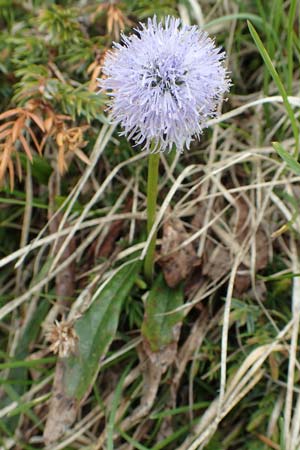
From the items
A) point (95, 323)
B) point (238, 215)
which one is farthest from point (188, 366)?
point (238, 215)

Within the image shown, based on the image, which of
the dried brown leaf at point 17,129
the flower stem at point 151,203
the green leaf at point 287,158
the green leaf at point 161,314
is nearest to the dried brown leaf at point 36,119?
the dried brown leaf at point 17,129

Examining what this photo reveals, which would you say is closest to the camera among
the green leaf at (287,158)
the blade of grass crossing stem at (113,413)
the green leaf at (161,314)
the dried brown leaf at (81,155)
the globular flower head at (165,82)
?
the globular flower head at (165,82)

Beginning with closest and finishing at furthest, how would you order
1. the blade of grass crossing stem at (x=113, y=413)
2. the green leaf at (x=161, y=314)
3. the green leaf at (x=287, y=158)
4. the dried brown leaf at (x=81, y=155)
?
1. the green leaf at (x=287, y=158)
2. the blade of grass crossing stem at (x=113, y=413)
3. the green leaf at (x=161, y=314)
4. the dried brown leaf at (x=81, y=155)

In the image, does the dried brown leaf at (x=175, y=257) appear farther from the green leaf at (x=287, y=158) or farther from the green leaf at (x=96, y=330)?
the green leaf at (x=287, y=158)

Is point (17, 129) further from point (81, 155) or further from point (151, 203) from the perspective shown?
point (151, 203)

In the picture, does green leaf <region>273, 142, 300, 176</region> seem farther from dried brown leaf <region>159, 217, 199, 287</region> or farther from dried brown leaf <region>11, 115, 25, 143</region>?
dried brown leaf <region>11, 115, 25, 143</region>

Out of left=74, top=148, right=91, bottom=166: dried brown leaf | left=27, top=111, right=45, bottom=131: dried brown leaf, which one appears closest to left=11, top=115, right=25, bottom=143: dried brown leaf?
left=27, top=111, right=45, bottom=131: dried brown leaf

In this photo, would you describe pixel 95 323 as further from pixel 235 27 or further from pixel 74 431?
pixel 235 27
